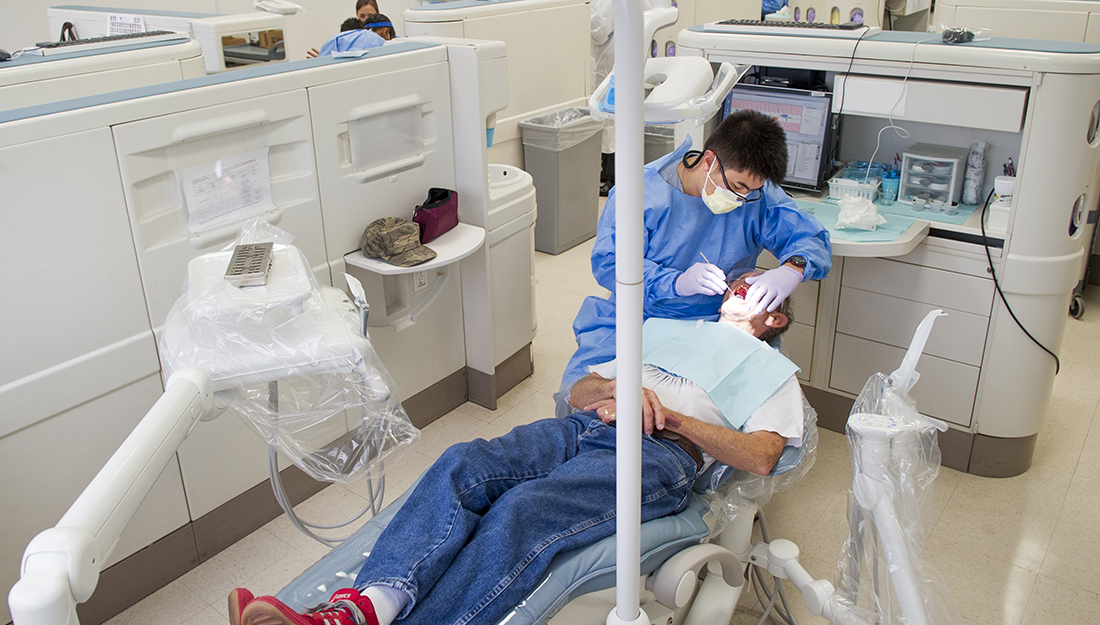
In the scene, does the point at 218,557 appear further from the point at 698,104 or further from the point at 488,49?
the point at 698,104

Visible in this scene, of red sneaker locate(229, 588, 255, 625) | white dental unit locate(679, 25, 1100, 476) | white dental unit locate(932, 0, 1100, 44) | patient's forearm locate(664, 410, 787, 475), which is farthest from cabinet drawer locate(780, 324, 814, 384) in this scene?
red sneaker locate(229, 588, 255, 625)

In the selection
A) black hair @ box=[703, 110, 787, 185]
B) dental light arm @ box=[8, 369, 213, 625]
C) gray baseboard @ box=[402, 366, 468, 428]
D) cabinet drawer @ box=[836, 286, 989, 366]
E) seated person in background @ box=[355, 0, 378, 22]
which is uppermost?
seated person in background @ box=[355, 0, 378, 22]

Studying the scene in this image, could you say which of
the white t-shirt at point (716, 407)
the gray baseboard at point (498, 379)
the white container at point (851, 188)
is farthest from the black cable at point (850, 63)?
the gray baseboard at point (498, 379)

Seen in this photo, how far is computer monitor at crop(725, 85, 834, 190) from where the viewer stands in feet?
8.48

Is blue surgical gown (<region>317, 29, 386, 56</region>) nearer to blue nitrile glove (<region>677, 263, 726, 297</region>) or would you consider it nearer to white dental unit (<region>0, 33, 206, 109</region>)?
white dental unit (<region>0, 33, 206, 109</region>)

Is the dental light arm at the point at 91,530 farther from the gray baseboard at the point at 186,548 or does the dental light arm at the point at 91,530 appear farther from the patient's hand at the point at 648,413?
the gray baseboard at the point at 186,548

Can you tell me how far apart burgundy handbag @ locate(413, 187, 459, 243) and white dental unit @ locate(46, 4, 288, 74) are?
0.97 meters

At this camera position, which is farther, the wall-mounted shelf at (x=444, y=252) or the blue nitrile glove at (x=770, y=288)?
the wall-mounted shelf at (x=444, y=252)

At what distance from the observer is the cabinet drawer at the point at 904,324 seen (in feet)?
7.73

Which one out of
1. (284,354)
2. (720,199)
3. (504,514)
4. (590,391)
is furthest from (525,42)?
(284,354)

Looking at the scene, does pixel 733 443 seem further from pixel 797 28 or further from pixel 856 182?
pixel 797 28

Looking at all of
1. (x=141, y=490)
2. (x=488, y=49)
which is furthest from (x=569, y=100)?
(x=141, y=490)

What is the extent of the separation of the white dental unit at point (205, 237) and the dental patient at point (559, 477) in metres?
0.77

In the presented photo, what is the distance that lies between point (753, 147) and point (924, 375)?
102 centimetres
